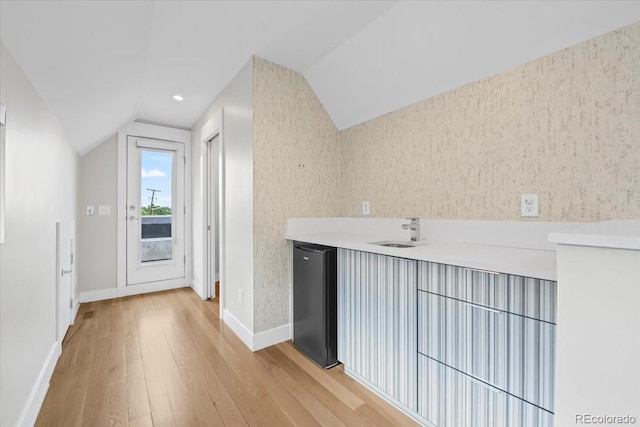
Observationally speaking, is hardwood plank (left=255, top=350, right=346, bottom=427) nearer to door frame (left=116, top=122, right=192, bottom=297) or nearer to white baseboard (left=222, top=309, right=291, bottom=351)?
white baseboard (left=222, top=309, right=291, bottom=351)

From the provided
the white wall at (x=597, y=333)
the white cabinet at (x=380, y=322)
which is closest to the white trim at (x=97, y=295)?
the white cabinet at (x=380, y=322)

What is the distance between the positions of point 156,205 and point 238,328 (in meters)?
2.40

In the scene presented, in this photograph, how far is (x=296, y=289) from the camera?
225 centimetres

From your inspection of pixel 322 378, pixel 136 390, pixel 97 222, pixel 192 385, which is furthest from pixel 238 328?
pixel 97 222

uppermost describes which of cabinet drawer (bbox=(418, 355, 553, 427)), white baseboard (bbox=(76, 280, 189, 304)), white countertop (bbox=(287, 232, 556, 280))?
white countertop (bbox=(287, 232, 556, 280))

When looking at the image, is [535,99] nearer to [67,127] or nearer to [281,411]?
[281,411]

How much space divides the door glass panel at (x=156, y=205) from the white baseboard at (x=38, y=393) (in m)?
1.96

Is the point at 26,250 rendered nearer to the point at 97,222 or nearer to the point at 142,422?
the point at 142,422

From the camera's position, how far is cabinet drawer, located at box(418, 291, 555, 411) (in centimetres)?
101

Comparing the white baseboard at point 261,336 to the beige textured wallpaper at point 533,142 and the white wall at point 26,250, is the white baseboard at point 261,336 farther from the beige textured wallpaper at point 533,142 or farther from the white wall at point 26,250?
the beige textured wallpaper at point 533,142

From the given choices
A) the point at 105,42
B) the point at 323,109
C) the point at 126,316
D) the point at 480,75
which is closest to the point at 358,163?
the point at 323,109

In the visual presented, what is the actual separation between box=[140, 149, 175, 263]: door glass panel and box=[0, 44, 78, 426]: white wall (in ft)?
5.85

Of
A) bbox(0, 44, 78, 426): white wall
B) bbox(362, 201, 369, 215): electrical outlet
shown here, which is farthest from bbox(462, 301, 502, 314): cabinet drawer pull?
bbox(0, 44, 78, 426): white wall

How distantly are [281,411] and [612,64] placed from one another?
7.86ft
